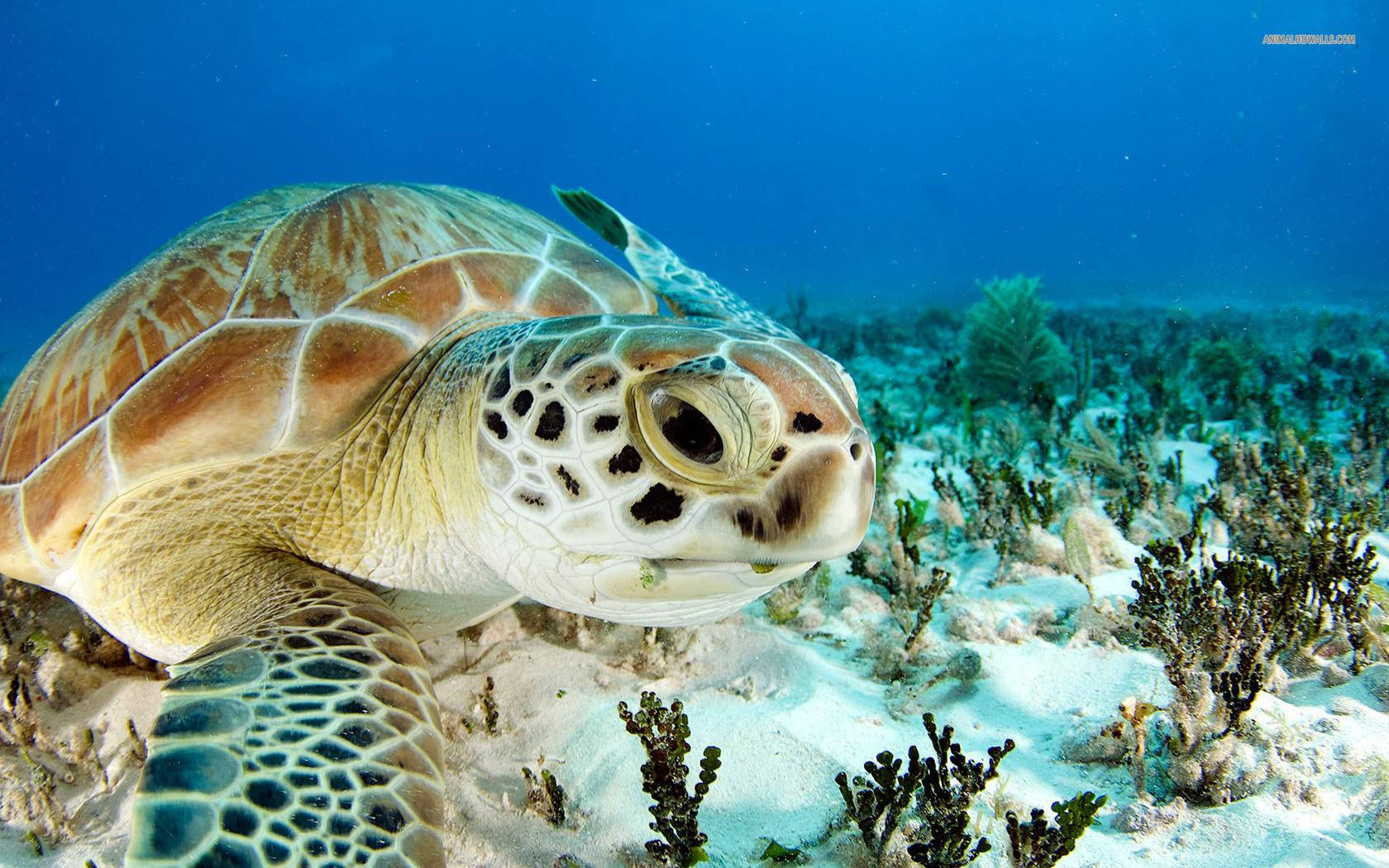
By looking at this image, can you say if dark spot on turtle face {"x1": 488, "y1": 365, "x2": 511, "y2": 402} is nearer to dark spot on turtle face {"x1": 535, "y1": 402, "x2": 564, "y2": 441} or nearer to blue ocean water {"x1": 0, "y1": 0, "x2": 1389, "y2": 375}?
dark spot on turtle face {"x1": 535, "y1": 402, "x2": 564, "y2": 441}

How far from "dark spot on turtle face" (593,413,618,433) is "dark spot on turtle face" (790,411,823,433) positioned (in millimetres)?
353

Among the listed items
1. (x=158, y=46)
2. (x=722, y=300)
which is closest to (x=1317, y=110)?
(x=722, y=300)

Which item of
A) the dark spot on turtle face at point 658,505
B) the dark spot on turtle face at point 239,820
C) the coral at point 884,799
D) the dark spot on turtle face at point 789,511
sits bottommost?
the dark spot on turtle face at point 239,820

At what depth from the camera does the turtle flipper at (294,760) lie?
39.6 inches

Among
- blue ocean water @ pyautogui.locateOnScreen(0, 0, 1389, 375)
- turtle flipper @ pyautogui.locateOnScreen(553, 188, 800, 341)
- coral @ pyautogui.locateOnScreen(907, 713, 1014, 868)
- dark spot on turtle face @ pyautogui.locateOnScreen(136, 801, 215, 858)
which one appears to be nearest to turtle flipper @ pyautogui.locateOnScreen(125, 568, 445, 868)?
dark spot on turtle face @ pyautogui.locateOnScreen(136, 801, 215, 858)

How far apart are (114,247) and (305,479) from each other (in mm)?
84814

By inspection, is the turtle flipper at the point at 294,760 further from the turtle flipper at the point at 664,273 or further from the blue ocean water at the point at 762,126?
the blue ocean water at the point at 762,126

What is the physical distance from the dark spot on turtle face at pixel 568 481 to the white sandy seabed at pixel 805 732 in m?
0.77

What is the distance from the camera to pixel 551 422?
4.41 feet

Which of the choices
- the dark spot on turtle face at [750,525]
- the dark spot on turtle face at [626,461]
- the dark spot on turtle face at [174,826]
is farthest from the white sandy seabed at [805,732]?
the dark spot on turtle face at [626,461]

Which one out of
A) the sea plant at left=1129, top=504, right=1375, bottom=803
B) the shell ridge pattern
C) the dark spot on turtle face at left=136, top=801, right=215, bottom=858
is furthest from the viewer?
the shell ridge pattern

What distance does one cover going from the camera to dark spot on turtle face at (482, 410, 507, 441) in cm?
143

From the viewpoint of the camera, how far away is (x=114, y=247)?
62.7 metres

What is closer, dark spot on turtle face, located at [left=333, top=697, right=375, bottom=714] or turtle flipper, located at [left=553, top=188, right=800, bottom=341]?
dark spot on turtle face, located at [left=333, top=697, right=375, bottom=714]
